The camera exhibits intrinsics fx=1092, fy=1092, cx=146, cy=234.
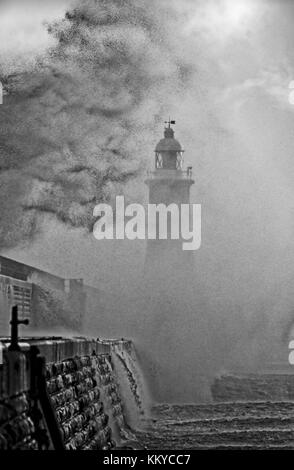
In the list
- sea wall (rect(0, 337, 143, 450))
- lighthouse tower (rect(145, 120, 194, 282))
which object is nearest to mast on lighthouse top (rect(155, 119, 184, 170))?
lighthouse tower (rect(145, 120, 194, 282))

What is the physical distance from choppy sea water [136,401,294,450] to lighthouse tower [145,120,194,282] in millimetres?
34343

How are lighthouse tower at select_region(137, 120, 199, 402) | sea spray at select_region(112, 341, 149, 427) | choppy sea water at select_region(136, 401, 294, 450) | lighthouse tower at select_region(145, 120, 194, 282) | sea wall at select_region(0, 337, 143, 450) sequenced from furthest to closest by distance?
lighthouse tower at select_region(145, 120, 194, 282) < lighthouse tower at select_region(137, 120, 199, 402) < sea spray at select_region(112, 341, 149, 427) < choppy sea water at select_region(136, 401, 294, 450) < sea wall at select_region(0, 337, 143, 450)

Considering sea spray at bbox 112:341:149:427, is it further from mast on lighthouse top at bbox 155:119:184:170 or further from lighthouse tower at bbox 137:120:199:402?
mast on lighthouse top at bbox 155:119:184:170

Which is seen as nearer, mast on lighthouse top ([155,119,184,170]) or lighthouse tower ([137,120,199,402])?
lighthouse tower ([137,120,199,402])

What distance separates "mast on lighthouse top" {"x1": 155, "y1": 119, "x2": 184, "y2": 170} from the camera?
6894 centimetres

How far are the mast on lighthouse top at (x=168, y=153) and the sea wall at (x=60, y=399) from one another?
1770 inches

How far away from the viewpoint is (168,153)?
227 ft

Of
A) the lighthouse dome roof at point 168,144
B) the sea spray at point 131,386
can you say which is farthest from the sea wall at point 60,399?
the lighthouse dome roof at point 168,144

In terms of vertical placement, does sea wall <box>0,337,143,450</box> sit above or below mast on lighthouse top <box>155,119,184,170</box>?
below

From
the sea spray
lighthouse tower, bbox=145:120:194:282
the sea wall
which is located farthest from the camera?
lighthouse tower, bbox=145:120:194:282

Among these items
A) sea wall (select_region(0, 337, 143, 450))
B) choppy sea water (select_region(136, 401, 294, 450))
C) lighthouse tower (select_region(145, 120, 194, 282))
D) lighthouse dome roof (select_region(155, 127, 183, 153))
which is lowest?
choppy sea water (select_region(136, 401, 294, 450))

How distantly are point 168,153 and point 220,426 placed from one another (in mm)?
44629
